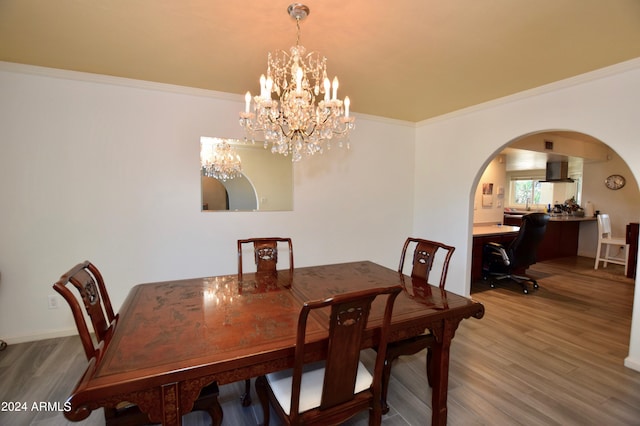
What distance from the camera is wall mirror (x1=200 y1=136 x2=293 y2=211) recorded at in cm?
309

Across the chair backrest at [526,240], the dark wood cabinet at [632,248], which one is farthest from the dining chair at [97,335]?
the dark wood cabinet at [632,248]

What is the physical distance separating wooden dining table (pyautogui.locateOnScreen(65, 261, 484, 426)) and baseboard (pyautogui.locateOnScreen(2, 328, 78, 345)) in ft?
5.28

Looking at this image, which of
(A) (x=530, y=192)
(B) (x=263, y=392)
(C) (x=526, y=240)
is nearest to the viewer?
(B) (x=263, y=392)

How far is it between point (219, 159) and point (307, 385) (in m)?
2.45

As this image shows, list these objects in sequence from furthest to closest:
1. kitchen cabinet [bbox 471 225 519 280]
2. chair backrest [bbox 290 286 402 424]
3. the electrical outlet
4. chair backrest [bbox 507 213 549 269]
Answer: kitchen cabinet [bbox 471 225 519 280], chair backrest [bbox 507 213 549 269], the electrical outlet, chair backrest [bbox 290 286 402 424]

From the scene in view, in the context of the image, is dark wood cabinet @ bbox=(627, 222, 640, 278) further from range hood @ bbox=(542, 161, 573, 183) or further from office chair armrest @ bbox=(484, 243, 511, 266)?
office chair armrest @ bbox=(484, 243, 511, 266)

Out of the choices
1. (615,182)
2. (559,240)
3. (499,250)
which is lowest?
(559,240)

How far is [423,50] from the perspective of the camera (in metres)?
2.18

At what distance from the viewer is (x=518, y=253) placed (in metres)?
4.11

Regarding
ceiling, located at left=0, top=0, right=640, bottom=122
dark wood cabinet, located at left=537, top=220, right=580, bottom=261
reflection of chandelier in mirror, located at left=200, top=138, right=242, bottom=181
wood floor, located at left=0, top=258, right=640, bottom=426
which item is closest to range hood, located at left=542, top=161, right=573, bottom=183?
dark wood cabinet, located at left=537, top=220, right=580, bottom=261

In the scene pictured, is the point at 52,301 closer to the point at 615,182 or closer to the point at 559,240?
the point at 559,240

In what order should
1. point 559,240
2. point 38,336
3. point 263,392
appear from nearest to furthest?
1. point 263,392
2. point 38,336
3. point 559,240

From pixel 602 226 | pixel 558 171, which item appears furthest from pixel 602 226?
pixel 558 171

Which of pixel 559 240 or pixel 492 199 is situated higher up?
pixel 492 199
